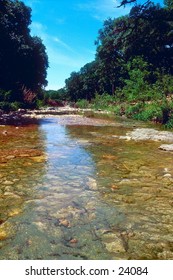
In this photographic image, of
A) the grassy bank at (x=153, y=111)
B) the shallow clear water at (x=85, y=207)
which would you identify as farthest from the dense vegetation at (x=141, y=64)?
the shallow clear water at (x=85, y=207)

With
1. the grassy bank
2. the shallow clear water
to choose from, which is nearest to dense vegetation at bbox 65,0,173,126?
the grassy bank

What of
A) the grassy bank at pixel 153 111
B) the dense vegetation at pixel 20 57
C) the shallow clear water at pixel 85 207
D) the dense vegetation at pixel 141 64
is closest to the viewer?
the shallow clear water at pixel 85 207

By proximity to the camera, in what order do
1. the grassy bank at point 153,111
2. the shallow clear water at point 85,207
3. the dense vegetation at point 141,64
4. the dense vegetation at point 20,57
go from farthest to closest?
the dense vegetation at point 20,57
the dense vegetation at point 141,64
the grassy bank at point 153,111
the shallow clear water at point 85,207

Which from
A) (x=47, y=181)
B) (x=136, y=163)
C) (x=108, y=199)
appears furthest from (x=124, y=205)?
(x=136, y=163)

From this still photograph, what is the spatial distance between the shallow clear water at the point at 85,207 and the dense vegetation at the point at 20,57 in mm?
19355

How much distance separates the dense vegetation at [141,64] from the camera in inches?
546

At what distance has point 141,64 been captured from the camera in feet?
69.4

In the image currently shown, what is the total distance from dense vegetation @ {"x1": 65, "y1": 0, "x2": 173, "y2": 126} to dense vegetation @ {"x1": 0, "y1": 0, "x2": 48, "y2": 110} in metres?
7.05

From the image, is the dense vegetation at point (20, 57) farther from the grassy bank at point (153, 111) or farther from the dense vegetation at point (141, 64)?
the grassy bank at point (153, 111)

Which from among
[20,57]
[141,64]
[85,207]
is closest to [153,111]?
[141,64]

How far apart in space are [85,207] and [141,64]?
777 inches

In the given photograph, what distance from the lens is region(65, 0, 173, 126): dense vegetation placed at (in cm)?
1386

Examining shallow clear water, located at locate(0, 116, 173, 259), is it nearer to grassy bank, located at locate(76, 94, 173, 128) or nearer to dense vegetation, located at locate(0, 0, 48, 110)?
grassy bank, located at locate(76, 94, 173, 128)
